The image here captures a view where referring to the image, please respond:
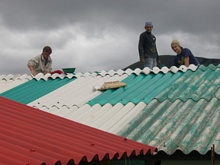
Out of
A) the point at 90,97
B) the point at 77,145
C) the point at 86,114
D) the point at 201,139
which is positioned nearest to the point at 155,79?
the point at 90,97

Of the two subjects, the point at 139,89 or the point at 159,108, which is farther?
the point at 139,89

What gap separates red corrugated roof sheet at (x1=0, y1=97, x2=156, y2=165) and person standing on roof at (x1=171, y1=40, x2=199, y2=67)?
4.82 meters

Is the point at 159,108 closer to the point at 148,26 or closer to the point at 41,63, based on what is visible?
the point at 148,26

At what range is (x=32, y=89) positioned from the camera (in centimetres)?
995

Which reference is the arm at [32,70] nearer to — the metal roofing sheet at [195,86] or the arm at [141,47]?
the arm at [141,47]

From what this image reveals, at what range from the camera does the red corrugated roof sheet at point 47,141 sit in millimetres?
3730

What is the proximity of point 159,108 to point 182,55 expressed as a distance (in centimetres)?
328

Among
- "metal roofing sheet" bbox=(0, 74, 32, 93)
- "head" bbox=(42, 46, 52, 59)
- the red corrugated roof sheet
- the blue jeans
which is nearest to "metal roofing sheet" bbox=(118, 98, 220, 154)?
the red corrugated roof sheet

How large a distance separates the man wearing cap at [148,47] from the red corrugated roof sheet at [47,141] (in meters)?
5.48

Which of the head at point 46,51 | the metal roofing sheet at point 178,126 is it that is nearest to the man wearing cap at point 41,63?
the head at point 46,51

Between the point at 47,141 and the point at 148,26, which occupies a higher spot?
the point at 47,141

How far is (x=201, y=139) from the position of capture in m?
5.95

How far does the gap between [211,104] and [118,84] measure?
229cm

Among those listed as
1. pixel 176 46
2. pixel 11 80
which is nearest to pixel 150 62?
pixel 176 46
